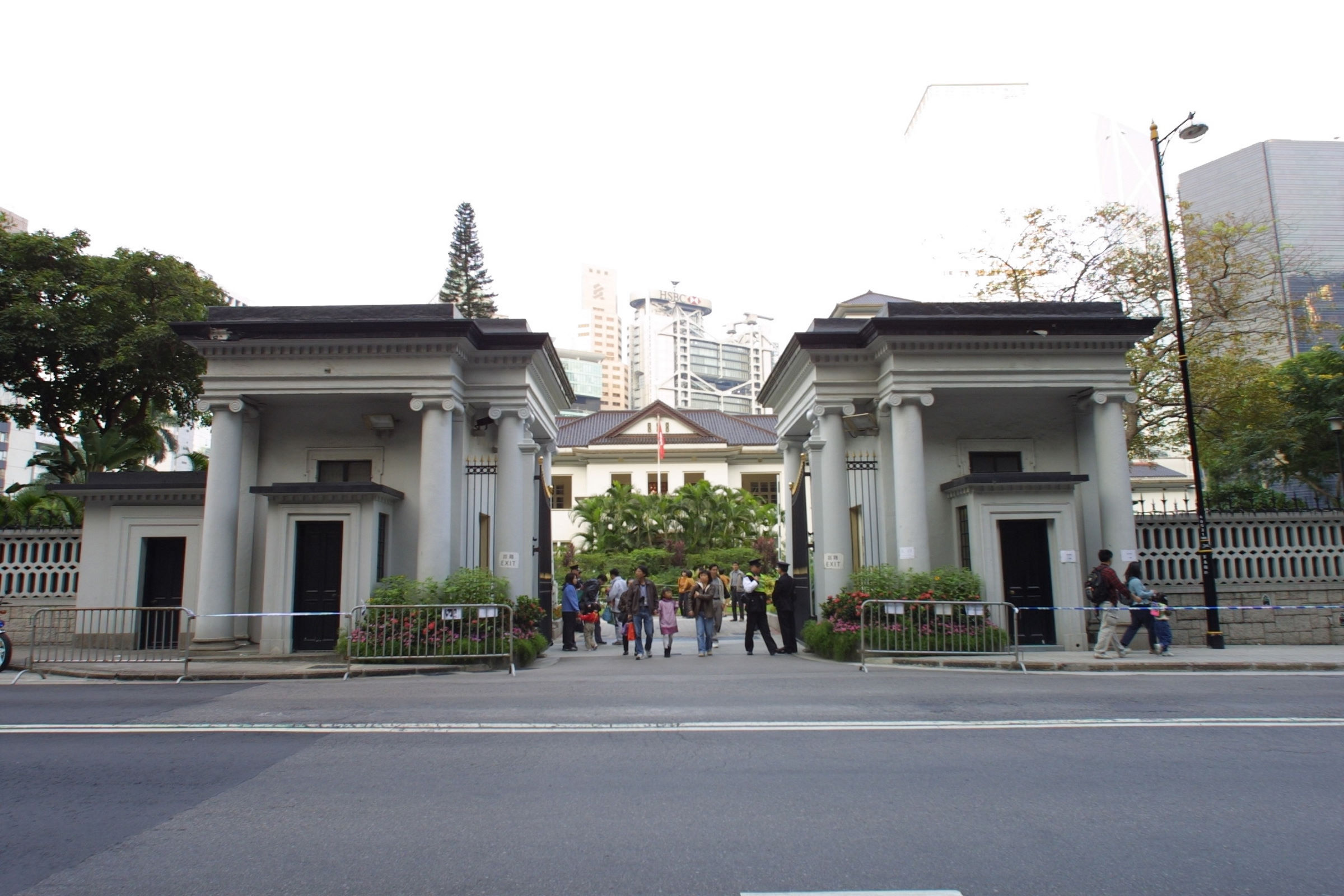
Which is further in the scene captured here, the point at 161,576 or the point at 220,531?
the point at 161,576

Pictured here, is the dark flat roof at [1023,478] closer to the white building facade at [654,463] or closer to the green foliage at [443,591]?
the green foliage at [443,591]

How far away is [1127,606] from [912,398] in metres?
5.27

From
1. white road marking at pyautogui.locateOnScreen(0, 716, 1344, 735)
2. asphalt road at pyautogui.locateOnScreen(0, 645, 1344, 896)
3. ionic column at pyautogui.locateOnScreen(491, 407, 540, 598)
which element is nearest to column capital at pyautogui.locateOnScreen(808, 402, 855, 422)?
ionic column at pyautogui.locateOnScreen(491, 407, 540, 598)

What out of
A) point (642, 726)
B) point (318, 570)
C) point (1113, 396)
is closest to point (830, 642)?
point (1113, 396)

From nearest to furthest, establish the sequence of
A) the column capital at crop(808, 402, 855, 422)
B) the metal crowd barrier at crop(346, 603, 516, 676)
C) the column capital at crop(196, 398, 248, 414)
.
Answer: the metal crowd barrier at crop(346, 603, 516, 676)
the column capital at crop(196, 398, 248, 414)
the column capital at crop(808, 402, 855, 422)

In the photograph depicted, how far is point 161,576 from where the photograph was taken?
703 inches

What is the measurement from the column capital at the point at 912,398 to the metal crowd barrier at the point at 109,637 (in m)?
12.4

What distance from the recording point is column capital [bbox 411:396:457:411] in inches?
654

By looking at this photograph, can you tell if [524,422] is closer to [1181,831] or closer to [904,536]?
[904,536]

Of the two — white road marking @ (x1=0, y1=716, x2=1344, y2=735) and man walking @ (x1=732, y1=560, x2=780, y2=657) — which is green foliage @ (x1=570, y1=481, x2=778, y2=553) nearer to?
man walking @ (x1=732, y1=560, x2=780, y2=657)

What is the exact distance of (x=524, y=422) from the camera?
1816 cm

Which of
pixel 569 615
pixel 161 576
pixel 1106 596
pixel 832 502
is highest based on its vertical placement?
pixel 832 502

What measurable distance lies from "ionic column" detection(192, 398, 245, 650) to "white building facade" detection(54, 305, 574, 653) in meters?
0.03

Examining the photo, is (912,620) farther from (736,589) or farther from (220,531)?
(220,531)
